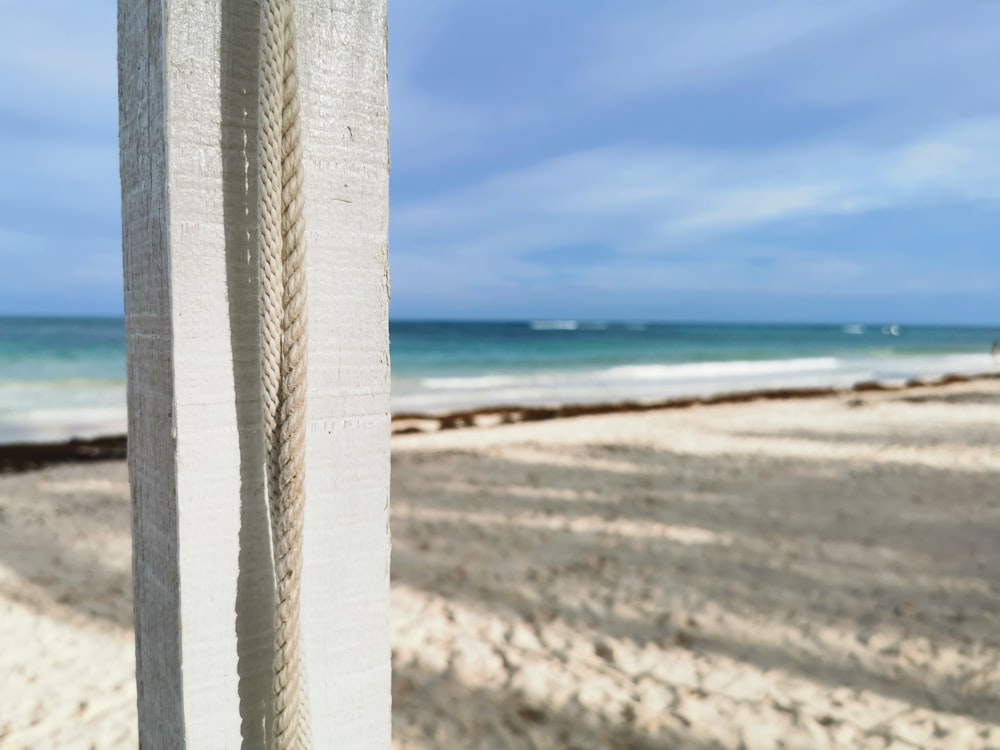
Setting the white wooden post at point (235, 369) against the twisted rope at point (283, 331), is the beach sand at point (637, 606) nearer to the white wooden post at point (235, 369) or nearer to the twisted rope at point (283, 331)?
the white wooden post at point (235, 369)

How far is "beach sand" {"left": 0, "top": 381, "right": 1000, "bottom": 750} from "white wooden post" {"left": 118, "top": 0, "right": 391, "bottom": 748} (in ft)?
5.48

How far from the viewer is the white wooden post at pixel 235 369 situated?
3.38 ft

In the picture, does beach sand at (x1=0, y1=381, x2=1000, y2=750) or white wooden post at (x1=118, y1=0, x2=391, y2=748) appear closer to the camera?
white wooden post at (x1=118, y1=0, x2=391, y2=748)

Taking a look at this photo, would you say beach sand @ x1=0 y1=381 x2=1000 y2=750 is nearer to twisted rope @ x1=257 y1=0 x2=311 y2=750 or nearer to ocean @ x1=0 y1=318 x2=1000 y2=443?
twisted rope @ x1=257 y1=0 x2=311 y2=750

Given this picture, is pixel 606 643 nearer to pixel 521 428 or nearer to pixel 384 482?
pixel 384 482

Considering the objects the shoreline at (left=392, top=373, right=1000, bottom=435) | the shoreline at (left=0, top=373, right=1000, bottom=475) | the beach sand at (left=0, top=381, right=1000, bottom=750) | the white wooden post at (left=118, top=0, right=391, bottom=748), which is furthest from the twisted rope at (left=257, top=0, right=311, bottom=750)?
the shoreline at (left=392, top=373, right=1000, bottom=435)

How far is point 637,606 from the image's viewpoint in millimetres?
3752

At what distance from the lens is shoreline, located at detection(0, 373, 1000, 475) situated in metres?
8.55

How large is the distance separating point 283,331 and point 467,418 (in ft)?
36.3

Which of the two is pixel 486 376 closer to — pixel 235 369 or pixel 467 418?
pixel 467 418

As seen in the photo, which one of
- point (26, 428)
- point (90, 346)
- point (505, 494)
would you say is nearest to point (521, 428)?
point (505, 494)

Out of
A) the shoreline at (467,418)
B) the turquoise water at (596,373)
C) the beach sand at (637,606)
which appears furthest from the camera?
the turquoise water at (596,373)

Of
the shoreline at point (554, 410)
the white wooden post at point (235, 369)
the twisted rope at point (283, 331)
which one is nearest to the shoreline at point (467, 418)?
the shoreline at point (554, 410)

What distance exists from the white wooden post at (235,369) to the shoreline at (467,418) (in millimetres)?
7831
